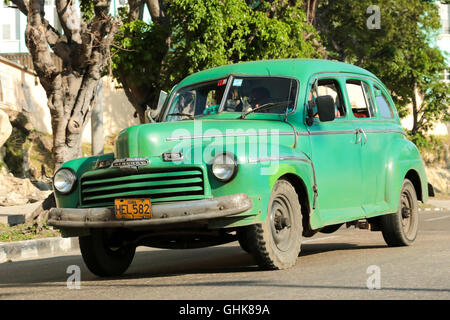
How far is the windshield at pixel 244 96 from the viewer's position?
8.28 metres

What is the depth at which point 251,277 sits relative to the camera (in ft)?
23.1

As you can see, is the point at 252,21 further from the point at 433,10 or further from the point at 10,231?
the point at 433,10

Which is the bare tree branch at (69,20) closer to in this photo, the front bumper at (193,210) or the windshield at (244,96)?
the windshield at (244,96)

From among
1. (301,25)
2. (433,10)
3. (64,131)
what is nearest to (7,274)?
(64,131)

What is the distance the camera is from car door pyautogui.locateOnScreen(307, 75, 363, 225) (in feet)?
26.7

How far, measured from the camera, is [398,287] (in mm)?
6230

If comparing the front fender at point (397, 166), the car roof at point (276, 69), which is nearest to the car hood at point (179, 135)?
the car roof at point (276, 69)

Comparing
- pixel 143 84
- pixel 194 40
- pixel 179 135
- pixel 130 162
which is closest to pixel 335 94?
pixel 179 135

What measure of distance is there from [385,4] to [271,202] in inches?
900

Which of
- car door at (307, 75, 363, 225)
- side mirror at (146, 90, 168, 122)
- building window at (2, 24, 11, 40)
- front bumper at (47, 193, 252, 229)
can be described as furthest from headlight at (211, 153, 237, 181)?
building window at (2, 24, 11, 40)

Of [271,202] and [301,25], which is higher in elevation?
[301,25]

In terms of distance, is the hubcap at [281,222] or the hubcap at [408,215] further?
the hubcap at [408,215]

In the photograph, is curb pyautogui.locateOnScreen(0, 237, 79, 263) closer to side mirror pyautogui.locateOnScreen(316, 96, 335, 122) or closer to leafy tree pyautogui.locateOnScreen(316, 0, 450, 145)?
side mirror pyautogui.locateOnScreen(316, 96, 335, 122)

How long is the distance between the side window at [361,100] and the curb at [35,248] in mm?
5334
